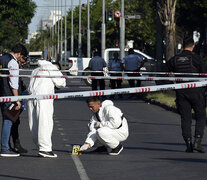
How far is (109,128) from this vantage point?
1137 centimetres

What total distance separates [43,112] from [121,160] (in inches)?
55.5

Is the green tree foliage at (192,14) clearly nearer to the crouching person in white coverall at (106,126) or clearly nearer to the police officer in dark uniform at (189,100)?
the police officer in dark uniform at (189,100)

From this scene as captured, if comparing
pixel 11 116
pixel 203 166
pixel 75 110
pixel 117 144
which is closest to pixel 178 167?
pixel 203 166

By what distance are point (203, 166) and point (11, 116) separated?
312 centimetres

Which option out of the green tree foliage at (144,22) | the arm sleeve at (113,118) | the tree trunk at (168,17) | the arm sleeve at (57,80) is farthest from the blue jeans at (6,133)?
the green tree foliage at (144,22)

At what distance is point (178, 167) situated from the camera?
10.1 metres

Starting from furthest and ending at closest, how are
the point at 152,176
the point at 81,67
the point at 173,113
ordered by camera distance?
the point at 81,67 → the point at 173,113 → the point at 152,176

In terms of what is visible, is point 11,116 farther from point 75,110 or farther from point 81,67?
point 81,67

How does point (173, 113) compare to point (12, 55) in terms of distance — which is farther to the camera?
point (173, 113)

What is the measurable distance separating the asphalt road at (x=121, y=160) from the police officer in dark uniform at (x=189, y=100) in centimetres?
31

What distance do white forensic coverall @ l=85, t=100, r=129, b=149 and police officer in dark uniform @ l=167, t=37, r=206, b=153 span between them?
1116 mm

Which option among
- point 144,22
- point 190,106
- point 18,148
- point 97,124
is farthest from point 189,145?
point 144,22

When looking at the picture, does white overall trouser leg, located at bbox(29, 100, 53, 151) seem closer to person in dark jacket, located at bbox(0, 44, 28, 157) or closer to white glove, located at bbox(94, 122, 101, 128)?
person in dark jacket, located at bbox(0, 44, 28, 157)

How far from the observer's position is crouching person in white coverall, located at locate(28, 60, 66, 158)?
11289 millimetres
